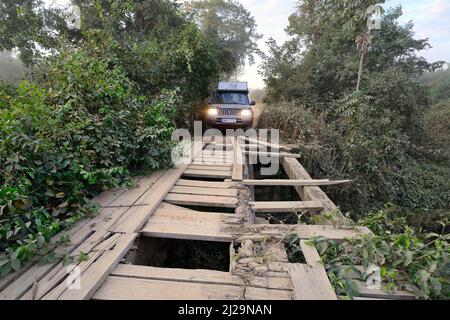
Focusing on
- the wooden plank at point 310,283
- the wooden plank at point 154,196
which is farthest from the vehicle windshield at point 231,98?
the wooden plank at point 310,283

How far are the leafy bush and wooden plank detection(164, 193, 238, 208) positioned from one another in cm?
76

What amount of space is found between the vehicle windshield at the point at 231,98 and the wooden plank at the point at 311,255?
22.3 feet

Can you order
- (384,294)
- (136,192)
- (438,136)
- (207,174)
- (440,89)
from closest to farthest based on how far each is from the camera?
(384,294), (136,192), (207,174), (438,136), (440,89)

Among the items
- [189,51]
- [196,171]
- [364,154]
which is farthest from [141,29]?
[364,154]

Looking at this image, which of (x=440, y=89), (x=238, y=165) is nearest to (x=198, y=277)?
(x=238, y=165)

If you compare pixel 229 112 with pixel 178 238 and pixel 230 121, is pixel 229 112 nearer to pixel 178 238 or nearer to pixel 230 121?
pixel 230 121

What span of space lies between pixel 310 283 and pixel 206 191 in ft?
6.12

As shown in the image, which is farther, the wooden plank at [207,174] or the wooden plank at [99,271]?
the wooden plank at [207,174]

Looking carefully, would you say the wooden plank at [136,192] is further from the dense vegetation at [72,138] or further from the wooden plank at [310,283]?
the wooden plank at [310,283]

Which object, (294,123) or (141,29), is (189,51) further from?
(141,29)

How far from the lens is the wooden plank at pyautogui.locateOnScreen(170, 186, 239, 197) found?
315 cm

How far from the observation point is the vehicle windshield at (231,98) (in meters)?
8.35

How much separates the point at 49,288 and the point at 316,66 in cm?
1149

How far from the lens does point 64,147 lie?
8.22 feet
